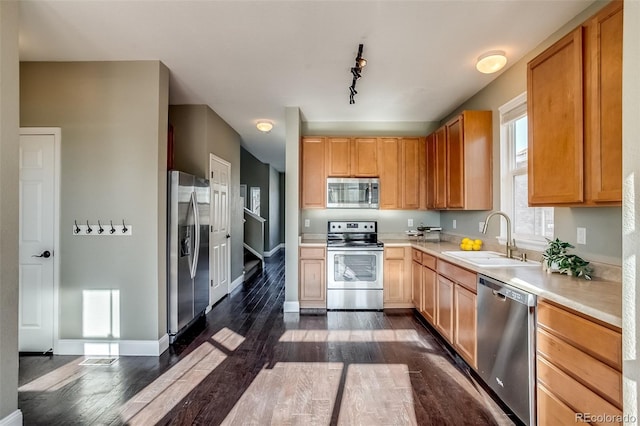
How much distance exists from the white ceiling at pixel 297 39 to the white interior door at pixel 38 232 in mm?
815

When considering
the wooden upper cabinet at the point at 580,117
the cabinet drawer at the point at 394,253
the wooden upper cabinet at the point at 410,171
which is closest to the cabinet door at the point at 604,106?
the wooden upper cabinet at the point at 580,117

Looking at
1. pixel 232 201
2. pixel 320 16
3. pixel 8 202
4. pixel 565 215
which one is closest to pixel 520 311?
pixel 565 215

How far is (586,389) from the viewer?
1.37 meters

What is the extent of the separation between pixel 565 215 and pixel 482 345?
3.68 feet

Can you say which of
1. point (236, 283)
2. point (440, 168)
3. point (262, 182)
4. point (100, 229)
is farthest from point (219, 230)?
point (262, 182)

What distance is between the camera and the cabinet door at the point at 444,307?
2.85 meters

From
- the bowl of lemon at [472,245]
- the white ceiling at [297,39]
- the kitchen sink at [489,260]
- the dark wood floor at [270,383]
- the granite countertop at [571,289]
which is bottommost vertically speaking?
the dark wood floor at [270,383]

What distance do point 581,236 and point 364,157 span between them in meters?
2.79

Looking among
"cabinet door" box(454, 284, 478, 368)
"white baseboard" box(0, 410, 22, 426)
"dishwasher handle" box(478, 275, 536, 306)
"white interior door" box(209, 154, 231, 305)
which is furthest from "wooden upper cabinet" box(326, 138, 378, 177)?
"white baseboard" box(0, 410, 22, 426)

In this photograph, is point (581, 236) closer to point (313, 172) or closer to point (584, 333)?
point (584, 333)

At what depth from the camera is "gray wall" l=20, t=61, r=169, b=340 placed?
9.32 ft

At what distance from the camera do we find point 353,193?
4.48 meters

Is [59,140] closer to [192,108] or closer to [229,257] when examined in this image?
[192,108]

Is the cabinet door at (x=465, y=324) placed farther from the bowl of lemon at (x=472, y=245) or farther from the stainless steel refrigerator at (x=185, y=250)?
the stainless steel refrigerator at (x=185, y=250)
